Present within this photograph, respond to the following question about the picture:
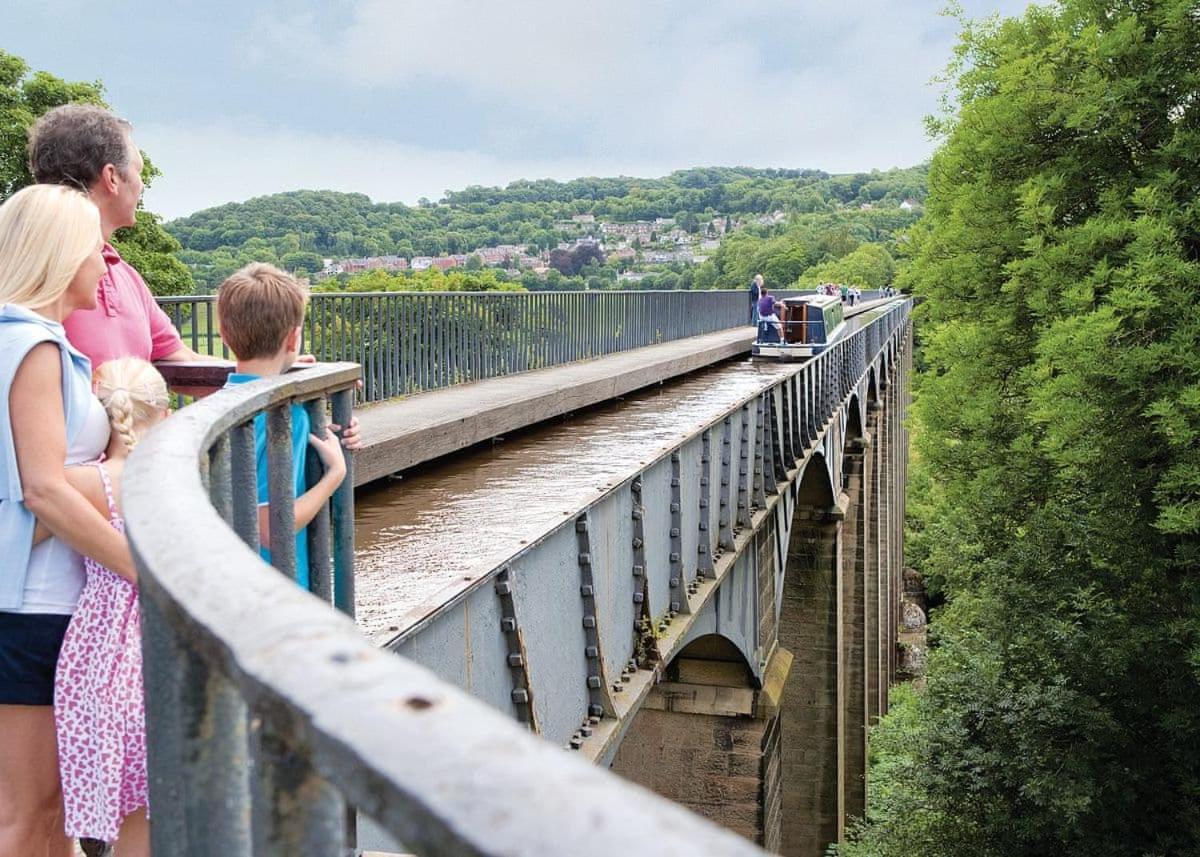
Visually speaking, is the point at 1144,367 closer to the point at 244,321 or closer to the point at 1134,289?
the point at 1134,289

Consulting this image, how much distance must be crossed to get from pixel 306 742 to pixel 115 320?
2.85 m

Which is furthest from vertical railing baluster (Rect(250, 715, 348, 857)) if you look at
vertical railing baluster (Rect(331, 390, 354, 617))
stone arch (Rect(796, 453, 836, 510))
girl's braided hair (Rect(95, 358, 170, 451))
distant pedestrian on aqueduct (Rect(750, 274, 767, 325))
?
distant pedestrian on aqueduct (Rect(750, 274, 767, 325))

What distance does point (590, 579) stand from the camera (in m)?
5.95

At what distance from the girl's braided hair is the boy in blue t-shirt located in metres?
0.25

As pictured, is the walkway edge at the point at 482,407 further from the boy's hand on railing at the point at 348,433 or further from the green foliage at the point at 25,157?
the green foliage at the point at 25,157

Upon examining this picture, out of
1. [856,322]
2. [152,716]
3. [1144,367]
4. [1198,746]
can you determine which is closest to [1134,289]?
[1144,367]

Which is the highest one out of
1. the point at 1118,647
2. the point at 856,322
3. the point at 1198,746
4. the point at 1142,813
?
the point at 856,322

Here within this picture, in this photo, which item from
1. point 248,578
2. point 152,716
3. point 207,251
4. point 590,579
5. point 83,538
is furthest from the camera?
point 207,251

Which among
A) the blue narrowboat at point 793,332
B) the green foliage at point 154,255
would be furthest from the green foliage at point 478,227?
the blue narrowboat at point 793,332

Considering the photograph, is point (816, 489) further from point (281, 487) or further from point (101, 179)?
point (281, 487)

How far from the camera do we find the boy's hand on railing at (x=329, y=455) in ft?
10.4

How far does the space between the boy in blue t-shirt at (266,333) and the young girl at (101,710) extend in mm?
575

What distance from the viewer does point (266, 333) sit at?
10.8 feet

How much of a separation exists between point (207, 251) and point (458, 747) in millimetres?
25716
